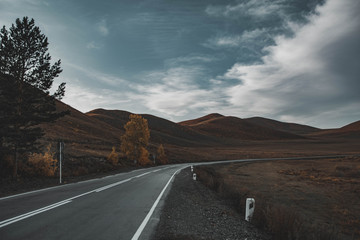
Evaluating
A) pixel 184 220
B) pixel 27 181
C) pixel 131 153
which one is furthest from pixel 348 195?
pixel 131 153

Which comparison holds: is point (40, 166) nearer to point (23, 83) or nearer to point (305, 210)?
point (23, 83)

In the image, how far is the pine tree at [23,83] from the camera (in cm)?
1375

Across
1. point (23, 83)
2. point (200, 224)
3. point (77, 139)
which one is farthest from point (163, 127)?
point (200, 224)

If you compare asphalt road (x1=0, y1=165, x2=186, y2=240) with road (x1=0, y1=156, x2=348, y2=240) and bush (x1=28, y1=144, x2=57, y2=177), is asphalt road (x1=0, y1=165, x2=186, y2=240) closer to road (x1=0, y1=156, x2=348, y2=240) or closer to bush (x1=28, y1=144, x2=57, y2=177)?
road (x1=0, y1=156, x2=348, y2=240)

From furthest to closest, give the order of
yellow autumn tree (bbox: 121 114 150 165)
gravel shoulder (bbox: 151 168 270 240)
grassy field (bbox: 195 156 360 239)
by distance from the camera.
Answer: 1. yellow autumn tree (bbox: 121 114 150 165)
2. grassy field (bbox: 195 156 360 239)
3. gravel shoulder (bbox: 151 168 270 240)

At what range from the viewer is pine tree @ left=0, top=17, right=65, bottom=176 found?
13750 mm

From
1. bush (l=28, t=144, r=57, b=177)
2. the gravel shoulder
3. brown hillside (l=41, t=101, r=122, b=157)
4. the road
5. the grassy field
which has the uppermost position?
brown hillside (l=41, t=101, r=122, b=157)

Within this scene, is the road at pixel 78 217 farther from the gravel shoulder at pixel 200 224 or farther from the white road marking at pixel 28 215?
the gravel shoulder at pixel 200 224

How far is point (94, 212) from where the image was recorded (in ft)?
22.8

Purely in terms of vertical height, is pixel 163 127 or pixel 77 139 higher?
pixel 163 127

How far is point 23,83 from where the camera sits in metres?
14.8

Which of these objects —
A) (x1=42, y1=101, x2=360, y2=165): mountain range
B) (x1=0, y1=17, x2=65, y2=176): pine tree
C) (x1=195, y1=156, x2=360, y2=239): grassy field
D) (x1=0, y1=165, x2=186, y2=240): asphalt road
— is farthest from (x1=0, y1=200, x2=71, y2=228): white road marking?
(x1=42, y1=101, x2=360, y2=165): mountain range

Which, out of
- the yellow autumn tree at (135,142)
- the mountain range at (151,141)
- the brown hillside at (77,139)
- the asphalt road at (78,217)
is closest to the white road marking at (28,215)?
the asphalt road at (78,217)

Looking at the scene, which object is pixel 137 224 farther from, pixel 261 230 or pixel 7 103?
pixel 7 103
